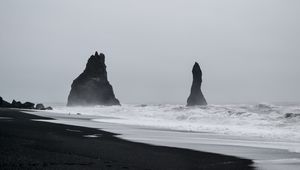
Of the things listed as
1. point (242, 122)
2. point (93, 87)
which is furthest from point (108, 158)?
point (93, 87)

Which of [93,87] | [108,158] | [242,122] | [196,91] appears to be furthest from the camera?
[93,87]

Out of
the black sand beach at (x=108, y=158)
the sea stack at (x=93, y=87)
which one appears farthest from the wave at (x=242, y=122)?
the sea stack at (x=93, y=87)

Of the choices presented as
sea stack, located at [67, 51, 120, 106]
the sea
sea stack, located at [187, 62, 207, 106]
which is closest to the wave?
the sea

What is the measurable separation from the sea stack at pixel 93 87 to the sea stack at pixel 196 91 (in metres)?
26.6

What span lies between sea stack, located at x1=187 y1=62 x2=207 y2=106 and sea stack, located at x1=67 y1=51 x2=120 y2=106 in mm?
26567

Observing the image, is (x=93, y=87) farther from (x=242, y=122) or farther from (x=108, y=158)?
(x=108, y=158)

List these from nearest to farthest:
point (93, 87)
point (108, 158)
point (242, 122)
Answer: point (108, 158)
point (242, 122)
point (93, 87)

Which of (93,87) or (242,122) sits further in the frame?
(93,87)

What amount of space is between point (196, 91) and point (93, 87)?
34.5 meters

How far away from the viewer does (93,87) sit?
101 meters

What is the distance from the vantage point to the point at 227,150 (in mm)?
16562

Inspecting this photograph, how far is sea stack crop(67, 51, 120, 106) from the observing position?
9896cm

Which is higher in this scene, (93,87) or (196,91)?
(93,87)

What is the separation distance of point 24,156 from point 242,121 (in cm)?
2548
